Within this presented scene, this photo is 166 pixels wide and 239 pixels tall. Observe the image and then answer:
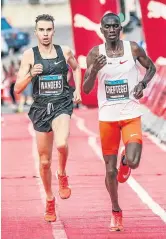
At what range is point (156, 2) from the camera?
69.2 feet

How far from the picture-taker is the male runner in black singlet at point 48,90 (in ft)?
38.0

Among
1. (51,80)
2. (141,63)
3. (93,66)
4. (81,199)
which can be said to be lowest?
(81,199)

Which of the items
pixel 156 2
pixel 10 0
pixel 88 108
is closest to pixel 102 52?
pixel 156 2

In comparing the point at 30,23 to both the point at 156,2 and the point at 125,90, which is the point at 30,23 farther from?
the point at 125,90

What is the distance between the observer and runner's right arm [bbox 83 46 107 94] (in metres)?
10.7

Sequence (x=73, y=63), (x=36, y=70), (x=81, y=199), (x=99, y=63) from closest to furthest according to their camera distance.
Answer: (x=99, y=63), (x=36, y=70), (x=73, y=63), (x=81, y=199)

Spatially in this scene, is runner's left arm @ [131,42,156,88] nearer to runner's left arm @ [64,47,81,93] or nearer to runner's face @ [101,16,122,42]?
runner's face @ [101,16,122,42]

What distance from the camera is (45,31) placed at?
1157 centimetres

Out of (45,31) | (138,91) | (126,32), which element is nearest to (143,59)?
(138,91)

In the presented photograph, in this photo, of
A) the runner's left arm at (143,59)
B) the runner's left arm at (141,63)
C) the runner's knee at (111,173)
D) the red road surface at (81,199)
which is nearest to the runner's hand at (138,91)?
the runner's left arm at (141,63)

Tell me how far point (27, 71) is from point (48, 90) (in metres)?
0.30

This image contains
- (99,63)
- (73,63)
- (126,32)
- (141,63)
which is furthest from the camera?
(126,32)

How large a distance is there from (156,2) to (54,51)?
959 centimetres

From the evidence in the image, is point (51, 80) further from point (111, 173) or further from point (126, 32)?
point (126, 32)
